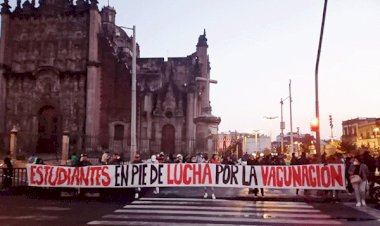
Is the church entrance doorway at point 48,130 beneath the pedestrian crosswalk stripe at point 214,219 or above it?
above

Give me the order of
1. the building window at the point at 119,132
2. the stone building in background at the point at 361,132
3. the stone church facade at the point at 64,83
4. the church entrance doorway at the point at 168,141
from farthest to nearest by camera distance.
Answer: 1. the stone building in background at the point at 361,132
2. the church entrance doorway at the point at 168,141
3. the building window at the point at 119,132
4. the stone church facade at the point at 64,83

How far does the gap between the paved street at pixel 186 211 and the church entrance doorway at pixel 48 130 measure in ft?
77.6

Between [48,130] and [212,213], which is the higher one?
[48,130]

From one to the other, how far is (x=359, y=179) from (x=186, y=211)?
22.0 ft

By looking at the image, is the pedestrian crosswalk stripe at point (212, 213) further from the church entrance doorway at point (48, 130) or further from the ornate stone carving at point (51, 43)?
the ornate stone carving at point (51, 43)

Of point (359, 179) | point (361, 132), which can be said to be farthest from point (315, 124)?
point (361, 132)

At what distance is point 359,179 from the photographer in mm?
15570

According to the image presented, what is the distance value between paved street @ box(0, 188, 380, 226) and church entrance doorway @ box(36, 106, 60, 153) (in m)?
23.7

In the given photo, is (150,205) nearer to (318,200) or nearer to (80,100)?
(318,200)

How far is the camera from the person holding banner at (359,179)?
15.6 metres

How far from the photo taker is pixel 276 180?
17609 millimetres

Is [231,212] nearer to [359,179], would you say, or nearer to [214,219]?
[214,219]

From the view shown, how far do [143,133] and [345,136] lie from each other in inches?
3217

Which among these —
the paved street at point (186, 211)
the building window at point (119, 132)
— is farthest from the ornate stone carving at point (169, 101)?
the paved street at point (186, 211)
